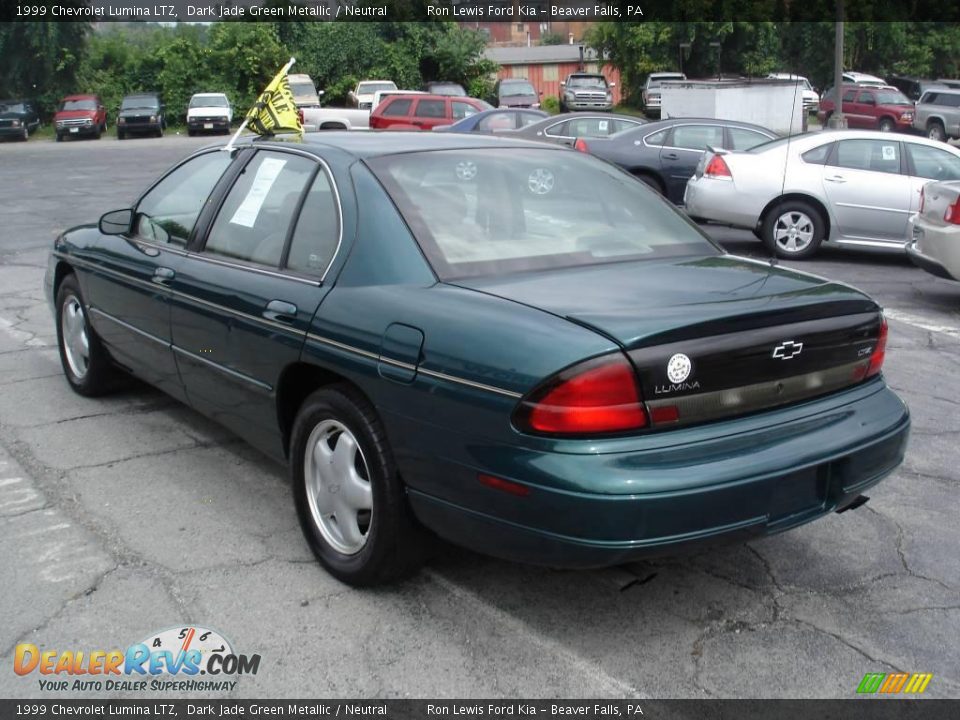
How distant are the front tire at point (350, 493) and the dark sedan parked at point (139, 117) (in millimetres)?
38353

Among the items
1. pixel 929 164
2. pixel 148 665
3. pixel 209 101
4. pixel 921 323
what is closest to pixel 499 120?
pixel 929 164

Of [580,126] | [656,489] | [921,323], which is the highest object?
[580,126]

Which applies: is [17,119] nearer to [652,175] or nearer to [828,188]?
[652,175]

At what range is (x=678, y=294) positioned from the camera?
332cm

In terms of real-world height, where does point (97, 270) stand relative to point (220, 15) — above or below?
below

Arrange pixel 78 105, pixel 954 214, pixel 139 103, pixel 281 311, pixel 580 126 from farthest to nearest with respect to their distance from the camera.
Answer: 1. pixel 78 105
2. pixel 139 103
3. pixel 580 126
4. pixel 954 214
5. pixel 281 311

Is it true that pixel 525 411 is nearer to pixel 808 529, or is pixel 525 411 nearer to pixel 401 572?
pixel 401 572

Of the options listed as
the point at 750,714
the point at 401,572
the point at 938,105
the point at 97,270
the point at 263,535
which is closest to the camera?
the point at 750,714

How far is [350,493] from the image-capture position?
3.62 meters

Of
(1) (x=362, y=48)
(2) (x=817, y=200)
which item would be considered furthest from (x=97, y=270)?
(1) (x=362, y=48)

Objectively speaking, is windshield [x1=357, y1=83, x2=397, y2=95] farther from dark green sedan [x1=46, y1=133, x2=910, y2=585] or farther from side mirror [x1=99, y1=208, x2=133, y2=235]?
dark green sedan [x1=46, y1=133, x2=910, y2=585]

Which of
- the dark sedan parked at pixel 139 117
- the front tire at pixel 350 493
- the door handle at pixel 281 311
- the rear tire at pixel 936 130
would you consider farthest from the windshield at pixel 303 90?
the front tire at pixel 350 493

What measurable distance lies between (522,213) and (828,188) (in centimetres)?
802

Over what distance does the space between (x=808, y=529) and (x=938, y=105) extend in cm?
3377
